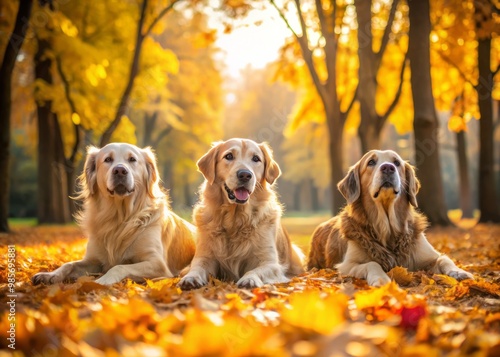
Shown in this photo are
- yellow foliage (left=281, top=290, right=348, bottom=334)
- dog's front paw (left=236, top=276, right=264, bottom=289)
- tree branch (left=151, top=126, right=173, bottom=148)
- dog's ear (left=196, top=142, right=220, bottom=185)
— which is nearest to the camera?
yellow foliage (left=281, top=290, right=348, bottom=334)

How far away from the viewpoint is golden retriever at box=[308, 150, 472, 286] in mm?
4871

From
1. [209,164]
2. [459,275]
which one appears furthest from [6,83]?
[459,275]

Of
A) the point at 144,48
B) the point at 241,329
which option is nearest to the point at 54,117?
the point at 144,48

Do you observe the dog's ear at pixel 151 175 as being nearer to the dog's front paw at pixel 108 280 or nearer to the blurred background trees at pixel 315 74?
the dog's front paw at pixel 108 280

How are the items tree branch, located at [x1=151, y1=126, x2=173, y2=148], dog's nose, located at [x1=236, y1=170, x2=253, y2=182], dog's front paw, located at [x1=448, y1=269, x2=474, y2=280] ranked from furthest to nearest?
tree branch, located at [x1=151, y1=126, x2=173, y2=148] < dog's nose, located at [x1=236, y1=170, x2=253, y2=182] < dog's front paw, located at [x1=448, y1=269, x2=474, y2=280]

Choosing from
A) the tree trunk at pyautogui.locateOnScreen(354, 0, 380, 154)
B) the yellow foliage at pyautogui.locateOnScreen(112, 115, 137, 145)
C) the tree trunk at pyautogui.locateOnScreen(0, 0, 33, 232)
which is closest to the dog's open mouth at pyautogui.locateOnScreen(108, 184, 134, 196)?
the tree trunk at pyautogui.locateOnScreen(0, 0, 33, 232)

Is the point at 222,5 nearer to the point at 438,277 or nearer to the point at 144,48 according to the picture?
the point at 144,48

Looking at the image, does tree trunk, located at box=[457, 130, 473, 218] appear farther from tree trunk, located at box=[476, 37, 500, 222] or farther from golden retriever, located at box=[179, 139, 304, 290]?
golden retriever, located at box=[179, 139, 304, 290]

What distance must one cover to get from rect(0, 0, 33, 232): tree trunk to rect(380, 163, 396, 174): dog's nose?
26.1ft

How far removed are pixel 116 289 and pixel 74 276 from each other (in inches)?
38.7

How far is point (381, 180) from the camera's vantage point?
4.85 meters

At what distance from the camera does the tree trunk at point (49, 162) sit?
14.9 meters

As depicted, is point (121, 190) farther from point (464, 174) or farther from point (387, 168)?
point (464, 174)

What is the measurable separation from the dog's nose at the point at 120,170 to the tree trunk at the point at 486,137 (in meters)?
11.2
